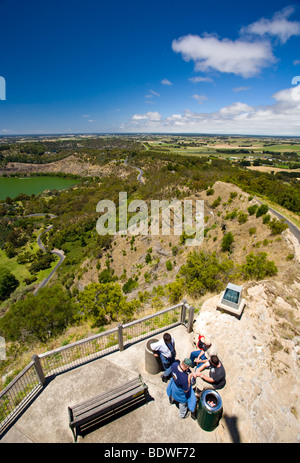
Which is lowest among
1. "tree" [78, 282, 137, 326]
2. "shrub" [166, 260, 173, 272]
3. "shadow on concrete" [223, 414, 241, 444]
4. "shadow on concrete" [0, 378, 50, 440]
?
"shrub" [166, 260, 173, 272]

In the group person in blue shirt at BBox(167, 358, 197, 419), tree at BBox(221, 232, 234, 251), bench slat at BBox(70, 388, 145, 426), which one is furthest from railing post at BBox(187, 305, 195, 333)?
tree at BBox(221, 232, 234, 251)

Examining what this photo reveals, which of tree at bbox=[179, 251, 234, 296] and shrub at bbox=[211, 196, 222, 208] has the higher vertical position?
shrub at bbox=[211, 196, 222, 208]

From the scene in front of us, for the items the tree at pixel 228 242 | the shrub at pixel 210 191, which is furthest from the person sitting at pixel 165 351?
the shrub at pixel 210 191

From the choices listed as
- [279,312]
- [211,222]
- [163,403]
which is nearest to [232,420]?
[163,403]

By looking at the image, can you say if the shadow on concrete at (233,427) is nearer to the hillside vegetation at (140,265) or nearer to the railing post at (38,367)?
the hillside vegetation at (140,265)

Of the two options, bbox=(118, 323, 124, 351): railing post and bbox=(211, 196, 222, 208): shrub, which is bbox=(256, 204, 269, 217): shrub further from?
bbox=(118, 323, 124, 351): railing post

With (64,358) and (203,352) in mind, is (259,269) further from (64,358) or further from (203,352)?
(64,358)
